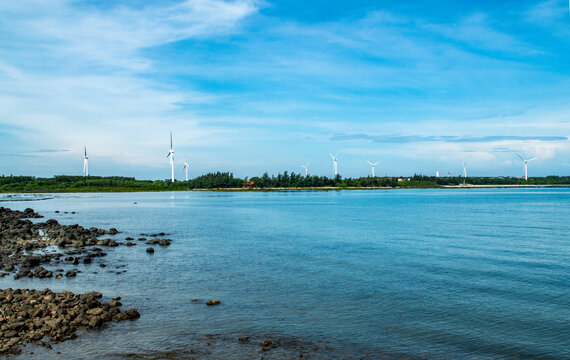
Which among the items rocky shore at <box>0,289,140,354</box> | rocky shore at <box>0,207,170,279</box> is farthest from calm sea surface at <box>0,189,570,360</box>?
rocky shore at <box>0,207,170,279</box>

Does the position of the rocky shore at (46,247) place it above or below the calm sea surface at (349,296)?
above

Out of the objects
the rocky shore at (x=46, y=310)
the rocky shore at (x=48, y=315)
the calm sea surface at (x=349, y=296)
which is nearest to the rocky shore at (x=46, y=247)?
the rocky shore at (x=46, y=310)

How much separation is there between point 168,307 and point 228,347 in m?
5.92

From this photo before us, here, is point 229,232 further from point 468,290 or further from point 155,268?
point 468,290

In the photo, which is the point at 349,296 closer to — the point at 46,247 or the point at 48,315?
the point at 48,315

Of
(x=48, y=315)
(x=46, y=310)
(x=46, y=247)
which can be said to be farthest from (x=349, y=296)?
(x=46, y=247)

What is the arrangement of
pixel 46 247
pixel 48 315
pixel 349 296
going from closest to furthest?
1. pixel 48 315
2. pixel 349 296
3. pixel 46 247

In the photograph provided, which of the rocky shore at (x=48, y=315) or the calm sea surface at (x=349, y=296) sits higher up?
the rocky shore at (x=48, y=315)

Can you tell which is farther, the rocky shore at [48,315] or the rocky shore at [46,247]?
the rocky shore at [46,247]

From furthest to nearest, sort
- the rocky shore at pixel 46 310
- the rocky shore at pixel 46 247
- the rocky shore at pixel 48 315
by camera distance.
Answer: the rocky shore at pixel 46 247
the rocky shore at pixel 46 310
the rocky shore at pixel 48 315

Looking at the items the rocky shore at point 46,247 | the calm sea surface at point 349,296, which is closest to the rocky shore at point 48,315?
the calm sea surface at point 349,296

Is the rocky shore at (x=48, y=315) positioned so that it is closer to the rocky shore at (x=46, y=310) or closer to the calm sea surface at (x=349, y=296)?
the rocky shore at (x=46, y=310)

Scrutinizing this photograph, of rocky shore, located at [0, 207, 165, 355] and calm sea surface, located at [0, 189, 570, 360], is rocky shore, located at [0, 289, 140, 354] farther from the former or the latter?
calm sea surface, located at [0, 189, 570, 360]

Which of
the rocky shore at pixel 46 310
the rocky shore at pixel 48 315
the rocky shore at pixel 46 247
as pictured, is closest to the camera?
the rocky shore at pixel 48 315
